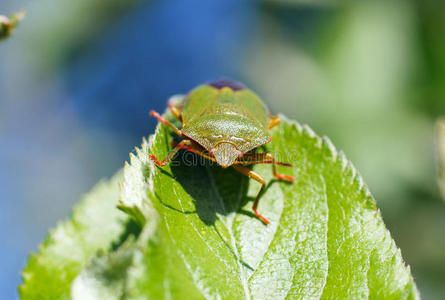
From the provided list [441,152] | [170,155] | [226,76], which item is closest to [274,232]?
[170,155]

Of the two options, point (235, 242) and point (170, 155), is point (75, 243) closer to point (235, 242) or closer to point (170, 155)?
point (170, 155)

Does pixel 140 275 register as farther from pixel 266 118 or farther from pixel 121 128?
pixel 121 128

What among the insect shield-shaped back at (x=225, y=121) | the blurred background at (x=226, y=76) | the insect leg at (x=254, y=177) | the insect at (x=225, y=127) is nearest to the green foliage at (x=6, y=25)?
the insect at (x=225, y=127)

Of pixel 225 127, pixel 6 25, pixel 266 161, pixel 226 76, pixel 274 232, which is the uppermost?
pixel 226 76

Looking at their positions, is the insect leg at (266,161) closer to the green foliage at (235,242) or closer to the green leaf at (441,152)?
the green foliage at (235,242)

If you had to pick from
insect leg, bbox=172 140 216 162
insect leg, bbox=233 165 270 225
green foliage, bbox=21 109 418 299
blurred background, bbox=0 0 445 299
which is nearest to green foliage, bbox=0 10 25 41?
green foliage, bbox=21 109 418 299

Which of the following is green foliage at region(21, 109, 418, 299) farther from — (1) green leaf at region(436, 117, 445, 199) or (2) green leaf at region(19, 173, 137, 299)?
(1) green leaf at region(436, 117, 445, 199)
